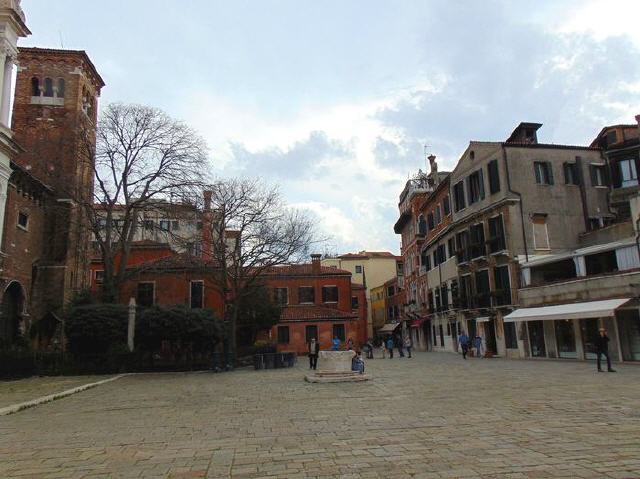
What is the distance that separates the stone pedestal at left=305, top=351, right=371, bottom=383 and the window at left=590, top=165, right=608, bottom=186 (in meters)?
20.8

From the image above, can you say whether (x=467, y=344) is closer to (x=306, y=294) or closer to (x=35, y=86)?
(x=306, y=294)

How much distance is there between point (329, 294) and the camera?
49.8 m

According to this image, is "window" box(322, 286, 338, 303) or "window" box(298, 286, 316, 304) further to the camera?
"window" box(322, 286, 338, 303)

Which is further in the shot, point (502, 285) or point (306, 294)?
point (306, 294)

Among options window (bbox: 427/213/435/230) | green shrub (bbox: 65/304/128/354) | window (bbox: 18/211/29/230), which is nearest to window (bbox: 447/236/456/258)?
window (bbox: 427/213/435/230)

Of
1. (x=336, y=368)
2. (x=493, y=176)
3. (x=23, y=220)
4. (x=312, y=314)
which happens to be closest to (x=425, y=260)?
(x=312, y=314)

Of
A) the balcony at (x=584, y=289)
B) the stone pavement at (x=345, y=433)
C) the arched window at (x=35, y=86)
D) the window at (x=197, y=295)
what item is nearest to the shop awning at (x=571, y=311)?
the balcony at (x=584, y=289)

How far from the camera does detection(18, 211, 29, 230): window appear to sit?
29.3 meters

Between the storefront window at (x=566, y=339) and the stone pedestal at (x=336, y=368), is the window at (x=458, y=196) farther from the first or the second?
the stone pedestal at (x=336, y=368)

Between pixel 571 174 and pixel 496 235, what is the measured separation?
568 centimetres

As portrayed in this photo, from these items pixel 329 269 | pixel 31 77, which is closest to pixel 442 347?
pixel 329 269

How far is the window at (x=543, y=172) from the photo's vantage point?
2950cm

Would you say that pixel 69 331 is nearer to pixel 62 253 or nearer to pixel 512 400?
pixel 62 253

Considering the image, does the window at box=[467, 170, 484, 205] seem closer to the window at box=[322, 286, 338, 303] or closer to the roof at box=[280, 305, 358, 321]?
the roof at box=[280, 305, 358, 321]
